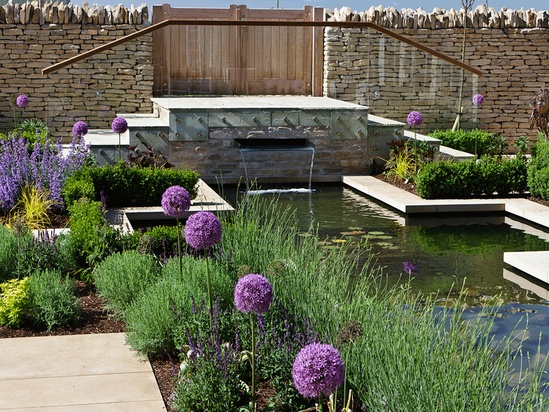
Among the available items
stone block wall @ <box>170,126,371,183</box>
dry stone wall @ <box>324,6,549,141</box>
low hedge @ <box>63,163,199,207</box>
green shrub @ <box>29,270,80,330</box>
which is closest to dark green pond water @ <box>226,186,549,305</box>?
stone block wall @ <box>170,126,371,183</box>

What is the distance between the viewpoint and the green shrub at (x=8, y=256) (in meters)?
6.50

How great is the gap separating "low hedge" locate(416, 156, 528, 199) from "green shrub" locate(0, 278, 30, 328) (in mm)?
6589

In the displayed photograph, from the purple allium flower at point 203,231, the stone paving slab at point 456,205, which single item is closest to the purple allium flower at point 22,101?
the stone paving slab at point 456,205

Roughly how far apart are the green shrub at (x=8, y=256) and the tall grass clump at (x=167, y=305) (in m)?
1.31

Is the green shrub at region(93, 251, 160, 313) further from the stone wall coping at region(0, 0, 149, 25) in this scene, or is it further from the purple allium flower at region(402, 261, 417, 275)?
the stone wall coping at region(0, 0, 149, 25)

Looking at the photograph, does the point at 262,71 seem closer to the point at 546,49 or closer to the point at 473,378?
the point at 546,49

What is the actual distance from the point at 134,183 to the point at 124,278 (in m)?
4.42

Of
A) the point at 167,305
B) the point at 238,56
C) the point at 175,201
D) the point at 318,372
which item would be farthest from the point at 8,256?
the point at 238,56

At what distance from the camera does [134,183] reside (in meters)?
10.3

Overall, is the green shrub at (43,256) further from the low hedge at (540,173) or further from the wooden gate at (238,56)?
the wooden gate at (238,56)

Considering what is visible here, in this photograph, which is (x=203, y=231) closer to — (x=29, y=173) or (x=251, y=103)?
(x=29, y=173)

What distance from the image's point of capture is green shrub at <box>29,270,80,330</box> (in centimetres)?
572

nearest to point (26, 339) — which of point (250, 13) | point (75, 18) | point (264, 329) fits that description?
point (264, 329)

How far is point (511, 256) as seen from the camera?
26.7 ft
